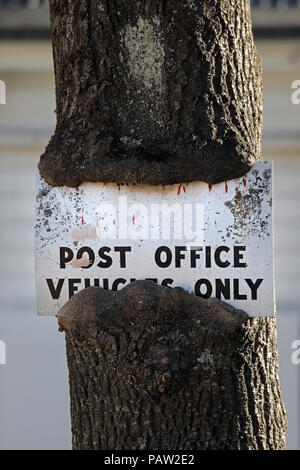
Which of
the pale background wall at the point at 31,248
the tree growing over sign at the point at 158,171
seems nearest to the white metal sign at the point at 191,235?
the tree growing over sign at the point at 158,171

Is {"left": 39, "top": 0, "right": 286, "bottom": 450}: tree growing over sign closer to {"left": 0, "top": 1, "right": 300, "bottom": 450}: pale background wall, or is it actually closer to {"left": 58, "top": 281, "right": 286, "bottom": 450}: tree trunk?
{"left": 58, "top": 281, "right": 286, "bottom": 450}: tree trunk

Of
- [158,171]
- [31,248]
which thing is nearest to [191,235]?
[158,171]

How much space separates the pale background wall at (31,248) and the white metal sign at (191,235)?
3.37 metres

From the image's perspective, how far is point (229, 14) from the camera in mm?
2195

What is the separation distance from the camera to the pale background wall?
5469 millimetres

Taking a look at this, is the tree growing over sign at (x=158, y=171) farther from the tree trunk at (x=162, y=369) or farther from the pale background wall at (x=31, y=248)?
the pale background wall at (x=31, y=248)

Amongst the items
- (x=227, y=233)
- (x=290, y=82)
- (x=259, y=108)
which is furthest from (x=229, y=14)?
(x=290, y=82)

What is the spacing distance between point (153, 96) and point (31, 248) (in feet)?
12.0

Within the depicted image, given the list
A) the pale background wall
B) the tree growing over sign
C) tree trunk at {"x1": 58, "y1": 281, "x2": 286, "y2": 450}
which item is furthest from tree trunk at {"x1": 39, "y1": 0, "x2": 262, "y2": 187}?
the pale background wall

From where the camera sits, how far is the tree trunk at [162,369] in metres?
2.05

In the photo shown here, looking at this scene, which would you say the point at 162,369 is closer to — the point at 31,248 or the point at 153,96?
the point at 153,96

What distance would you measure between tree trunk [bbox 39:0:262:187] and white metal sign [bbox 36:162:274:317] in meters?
0.05

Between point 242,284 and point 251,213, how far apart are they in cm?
19

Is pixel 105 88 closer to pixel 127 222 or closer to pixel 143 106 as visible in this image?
pixel 143 106
